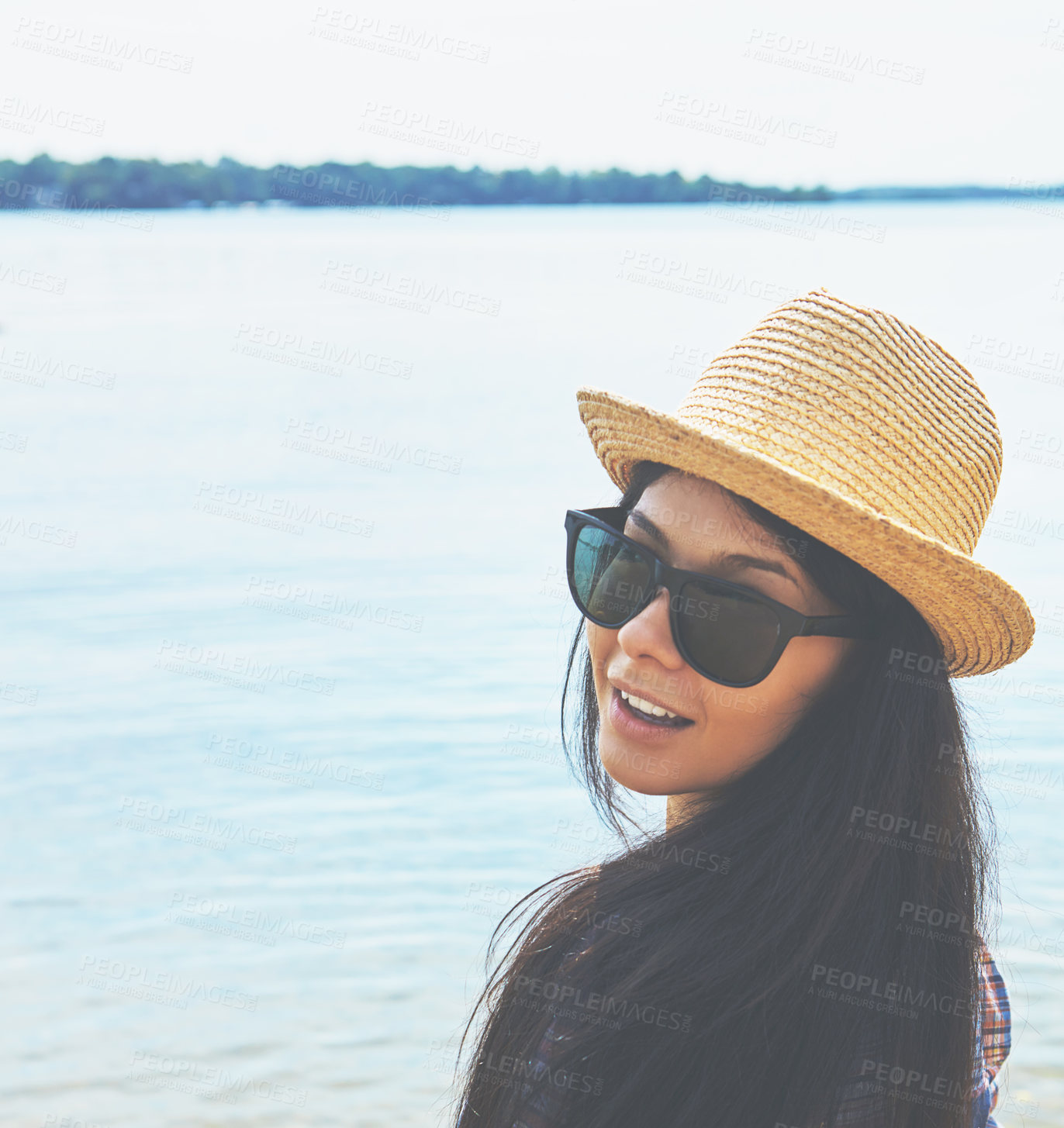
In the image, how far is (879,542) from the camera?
1581 mm

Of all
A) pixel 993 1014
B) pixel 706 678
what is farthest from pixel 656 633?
pixel 993 1014

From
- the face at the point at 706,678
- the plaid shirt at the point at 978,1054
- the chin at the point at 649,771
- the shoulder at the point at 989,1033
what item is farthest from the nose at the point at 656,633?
Result: the shoulder at the point at 989,1033

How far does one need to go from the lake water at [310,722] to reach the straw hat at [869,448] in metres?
3.16

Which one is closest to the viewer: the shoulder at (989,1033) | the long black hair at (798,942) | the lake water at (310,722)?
the long black hair at (798,942)

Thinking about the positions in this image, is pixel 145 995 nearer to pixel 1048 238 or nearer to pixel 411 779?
pixel 411 779

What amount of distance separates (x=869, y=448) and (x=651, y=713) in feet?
1.48

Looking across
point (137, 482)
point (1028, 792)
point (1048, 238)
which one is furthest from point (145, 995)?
point (1048, 238)

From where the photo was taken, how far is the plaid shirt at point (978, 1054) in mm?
1515

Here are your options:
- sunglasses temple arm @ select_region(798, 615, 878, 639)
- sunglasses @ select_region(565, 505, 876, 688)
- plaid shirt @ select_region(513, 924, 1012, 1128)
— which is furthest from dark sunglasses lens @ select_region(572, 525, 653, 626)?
plaid shirt @ select_region(513, 924, 1012, 1128)

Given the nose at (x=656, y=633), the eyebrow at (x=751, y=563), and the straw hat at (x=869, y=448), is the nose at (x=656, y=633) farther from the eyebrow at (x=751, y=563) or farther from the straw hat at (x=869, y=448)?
the straw hat at (x=869, y=448)

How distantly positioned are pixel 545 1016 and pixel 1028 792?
16.2ft

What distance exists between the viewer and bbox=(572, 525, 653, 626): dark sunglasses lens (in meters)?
1.78

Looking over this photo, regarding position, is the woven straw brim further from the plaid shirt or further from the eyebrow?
the plaid shirt

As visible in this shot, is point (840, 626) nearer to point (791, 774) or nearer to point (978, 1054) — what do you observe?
point (791, 774)
